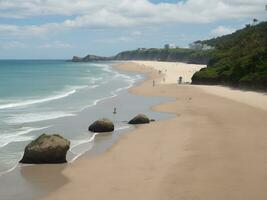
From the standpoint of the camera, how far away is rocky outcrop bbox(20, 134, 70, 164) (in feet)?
62.3

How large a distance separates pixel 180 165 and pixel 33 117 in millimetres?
17541

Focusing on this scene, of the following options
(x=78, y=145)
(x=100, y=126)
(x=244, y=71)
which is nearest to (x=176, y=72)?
(x=244, y=71)

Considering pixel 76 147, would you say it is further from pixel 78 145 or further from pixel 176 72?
pixel 176 72

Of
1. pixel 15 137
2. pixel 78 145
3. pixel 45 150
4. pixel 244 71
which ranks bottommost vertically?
pixel 15 137

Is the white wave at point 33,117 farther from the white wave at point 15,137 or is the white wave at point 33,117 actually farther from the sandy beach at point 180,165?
the sandy beach at point 180,165

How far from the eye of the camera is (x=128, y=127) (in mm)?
29016

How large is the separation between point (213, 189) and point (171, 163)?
384 cm

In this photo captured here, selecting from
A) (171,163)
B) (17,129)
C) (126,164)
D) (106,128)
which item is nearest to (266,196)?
(171,163)

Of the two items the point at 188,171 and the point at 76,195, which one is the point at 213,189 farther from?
the point at 76,195

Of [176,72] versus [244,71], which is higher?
[244,71]

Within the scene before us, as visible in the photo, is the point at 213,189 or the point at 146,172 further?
the point at 146,172

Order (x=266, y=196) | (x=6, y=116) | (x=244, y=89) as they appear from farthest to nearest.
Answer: (x=244, y=89) → (x=6, y=116) → (x=266, y=196)

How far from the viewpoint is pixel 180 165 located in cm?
1822

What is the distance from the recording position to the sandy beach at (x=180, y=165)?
14.8 m
